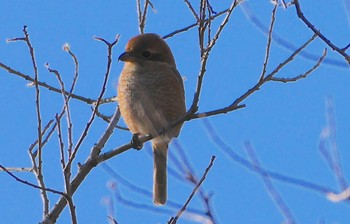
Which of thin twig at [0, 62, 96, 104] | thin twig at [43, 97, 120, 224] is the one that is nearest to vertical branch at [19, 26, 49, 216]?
thin twig at [43, 97, 120, 224]

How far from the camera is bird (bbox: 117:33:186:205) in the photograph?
5.54 metres

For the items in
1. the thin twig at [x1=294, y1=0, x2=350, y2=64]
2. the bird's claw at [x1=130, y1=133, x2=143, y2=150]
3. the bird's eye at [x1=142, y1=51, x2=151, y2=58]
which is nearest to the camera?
the thin twig at [x1=294, y1=0, x2=350, y2=64]

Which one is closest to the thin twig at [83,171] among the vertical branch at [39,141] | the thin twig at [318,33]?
the vertical branch at [39,141]

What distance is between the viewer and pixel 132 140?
4.88 m

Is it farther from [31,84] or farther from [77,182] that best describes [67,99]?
[31,84]

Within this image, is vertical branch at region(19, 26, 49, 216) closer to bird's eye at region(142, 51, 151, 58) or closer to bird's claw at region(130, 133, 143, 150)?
bird's claw at region(130, 133, 143, 150)

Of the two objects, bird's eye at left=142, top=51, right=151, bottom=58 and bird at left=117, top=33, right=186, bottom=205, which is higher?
bird's eye at left=142, top=51, right=151, bottom=58

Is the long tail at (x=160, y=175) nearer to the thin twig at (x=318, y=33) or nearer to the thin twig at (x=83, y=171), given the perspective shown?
the thin twig at (x=83, y=171)

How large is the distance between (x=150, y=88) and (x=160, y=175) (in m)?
0.80

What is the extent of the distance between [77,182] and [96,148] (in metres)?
0.41

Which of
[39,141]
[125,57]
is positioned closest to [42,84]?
[125,57]

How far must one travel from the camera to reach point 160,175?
5.99m

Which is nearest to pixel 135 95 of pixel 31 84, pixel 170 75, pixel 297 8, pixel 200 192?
pixel 170 75

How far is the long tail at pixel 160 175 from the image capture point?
5832 mm
